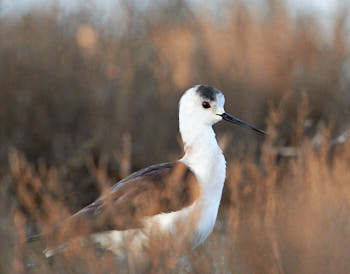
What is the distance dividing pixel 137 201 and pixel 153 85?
341 cm

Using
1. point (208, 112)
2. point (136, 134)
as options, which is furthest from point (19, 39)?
point (208, 112)

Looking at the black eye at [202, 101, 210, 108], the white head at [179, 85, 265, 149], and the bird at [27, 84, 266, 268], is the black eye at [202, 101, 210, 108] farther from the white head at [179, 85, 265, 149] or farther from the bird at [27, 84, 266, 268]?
the bird at [27, 84, 266, 268]

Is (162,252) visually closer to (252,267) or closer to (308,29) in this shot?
(252,267)

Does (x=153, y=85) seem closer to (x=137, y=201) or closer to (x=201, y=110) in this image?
(x=201, y=110)

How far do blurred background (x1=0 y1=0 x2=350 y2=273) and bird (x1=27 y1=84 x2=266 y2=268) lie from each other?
556 millimetres

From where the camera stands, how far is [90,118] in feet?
22.3

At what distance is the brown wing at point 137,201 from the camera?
3754 mm

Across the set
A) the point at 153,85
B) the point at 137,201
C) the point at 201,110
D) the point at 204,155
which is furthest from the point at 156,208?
the point at 153,85

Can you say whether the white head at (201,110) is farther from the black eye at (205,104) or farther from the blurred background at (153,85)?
the blurred background at (153,85)

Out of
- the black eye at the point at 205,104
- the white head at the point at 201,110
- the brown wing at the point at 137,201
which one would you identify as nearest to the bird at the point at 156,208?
the brown wing at the point at 137,201

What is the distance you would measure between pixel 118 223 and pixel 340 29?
550cm

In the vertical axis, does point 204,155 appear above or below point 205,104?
below

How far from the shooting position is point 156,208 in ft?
12.5

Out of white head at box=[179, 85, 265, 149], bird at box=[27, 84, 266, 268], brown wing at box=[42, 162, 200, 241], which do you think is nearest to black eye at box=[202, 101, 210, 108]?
white head at box=[179, 85, 265, 149]
